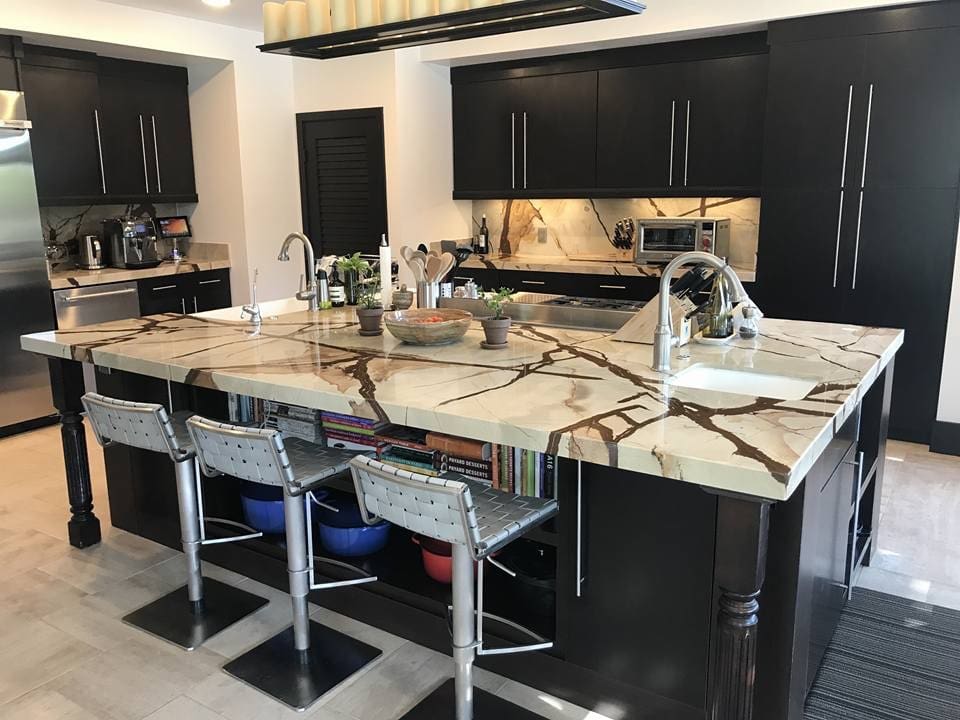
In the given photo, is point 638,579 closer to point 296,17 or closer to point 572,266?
point 296,17

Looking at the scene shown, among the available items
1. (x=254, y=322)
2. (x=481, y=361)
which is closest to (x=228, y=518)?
(x=254, y=322)

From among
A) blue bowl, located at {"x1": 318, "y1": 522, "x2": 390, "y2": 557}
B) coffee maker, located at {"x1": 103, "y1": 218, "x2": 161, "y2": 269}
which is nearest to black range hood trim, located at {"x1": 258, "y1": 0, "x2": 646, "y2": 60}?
blue bowl, located at {"x1": 318, "y1": 522, "x2": 390, "y2": 557}

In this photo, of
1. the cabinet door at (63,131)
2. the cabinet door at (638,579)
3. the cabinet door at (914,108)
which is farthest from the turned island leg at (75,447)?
the cabinet door at (914,108)

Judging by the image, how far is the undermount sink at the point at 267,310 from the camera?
387 centimetres

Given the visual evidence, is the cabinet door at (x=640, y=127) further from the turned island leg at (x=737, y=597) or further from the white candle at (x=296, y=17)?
the turned island leg at (x=737, y=597)

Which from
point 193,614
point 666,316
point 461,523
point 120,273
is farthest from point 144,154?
point 461,523

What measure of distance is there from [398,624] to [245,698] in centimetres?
54

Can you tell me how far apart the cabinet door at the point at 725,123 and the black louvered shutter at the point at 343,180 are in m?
2.22

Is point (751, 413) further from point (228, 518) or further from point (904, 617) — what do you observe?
point (228, 518)

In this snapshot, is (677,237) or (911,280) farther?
(677,237)

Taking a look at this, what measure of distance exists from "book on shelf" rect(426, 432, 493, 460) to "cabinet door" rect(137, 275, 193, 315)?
3932 millimetres

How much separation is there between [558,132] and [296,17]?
2.91 metres

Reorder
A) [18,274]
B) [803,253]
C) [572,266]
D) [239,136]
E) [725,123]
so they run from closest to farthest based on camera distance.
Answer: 1. [803,253]
2. [18,274]
3. [725,123]
4. [572,266]
5. [239,136]

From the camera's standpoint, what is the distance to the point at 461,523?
197cm
